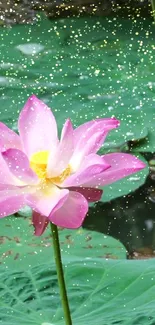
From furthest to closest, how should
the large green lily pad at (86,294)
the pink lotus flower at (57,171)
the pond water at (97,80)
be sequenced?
the pond water at (97,80) → the large green lily pad at (86,294) → the pink lotus flower at (57,171)

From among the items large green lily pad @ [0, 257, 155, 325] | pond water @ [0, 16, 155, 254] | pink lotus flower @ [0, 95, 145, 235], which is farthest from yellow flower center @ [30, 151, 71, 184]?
pond water @ [0, 16, 155, 254]

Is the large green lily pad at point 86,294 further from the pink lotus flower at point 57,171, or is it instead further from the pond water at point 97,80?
the pond water at point 97,80

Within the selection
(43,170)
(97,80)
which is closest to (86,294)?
(43,170)

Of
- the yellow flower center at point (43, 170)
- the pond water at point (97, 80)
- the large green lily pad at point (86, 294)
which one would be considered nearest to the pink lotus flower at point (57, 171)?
the yellow flower center at point (43, 170)

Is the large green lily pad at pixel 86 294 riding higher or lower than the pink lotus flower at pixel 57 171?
lower

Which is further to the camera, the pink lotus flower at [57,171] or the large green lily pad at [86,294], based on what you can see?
the large green lily pad at [86,294]

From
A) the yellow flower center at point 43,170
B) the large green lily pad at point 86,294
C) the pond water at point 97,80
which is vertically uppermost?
the yellow flower center at point 43,170

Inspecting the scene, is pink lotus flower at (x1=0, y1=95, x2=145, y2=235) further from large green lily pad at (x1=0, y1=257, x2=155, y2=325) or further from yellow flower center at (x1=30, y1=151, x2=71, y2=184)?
large green lily pad at (x1=0, y1=257, x2=155, y2=325)

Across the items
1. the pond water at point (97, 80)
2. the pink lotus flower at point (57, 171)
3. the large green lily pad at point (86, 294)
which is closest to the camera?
the pink lotus flower at point (57, 171)
